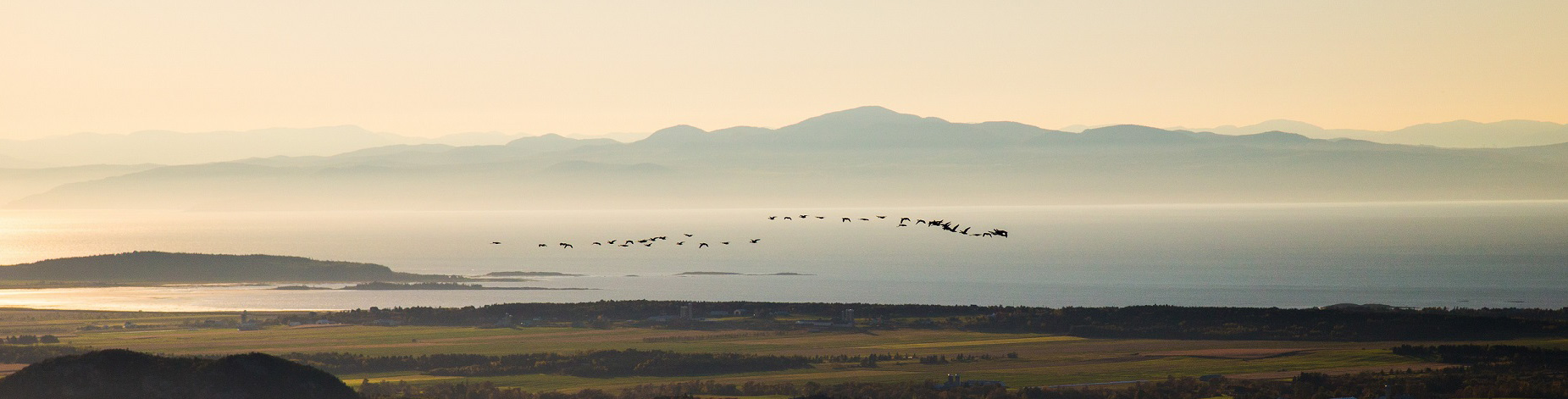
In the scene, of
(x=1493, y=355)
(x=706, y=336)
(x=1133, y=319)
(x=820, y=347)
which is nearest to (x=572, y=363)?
(x=820, y=347)

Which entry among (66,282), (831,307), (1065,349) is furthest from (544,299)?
(1065,349)

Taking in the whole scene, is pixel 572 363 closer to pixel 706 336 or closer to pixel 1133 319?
pixel 706 336

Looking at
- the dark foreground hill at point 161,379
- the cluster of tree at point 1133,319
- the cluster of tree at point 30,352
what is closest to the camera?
the dark foreground hill at point 161,379

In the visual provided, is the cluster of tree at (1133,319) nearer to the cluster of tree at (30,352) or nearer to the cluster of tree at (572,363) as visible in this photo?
the cluster of tree at (572,363)

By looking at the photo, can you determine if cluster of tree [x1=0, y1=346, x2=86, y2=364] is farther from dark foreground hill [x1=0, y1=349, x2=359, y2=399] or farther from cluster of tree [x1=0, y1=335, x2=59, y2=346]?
dark foreground hill [x1=0, y1=349, x2=359, y2=399]

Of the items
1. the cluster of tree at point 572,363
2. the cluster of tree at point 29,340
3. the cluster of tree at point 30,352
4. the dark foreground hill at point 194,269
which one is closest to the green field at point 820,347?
the cluster of tree at point 29,340

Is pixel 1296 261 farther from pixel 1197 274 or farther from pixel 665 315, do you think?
pixel 665 315

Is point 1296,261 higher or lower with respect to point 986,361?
higher
